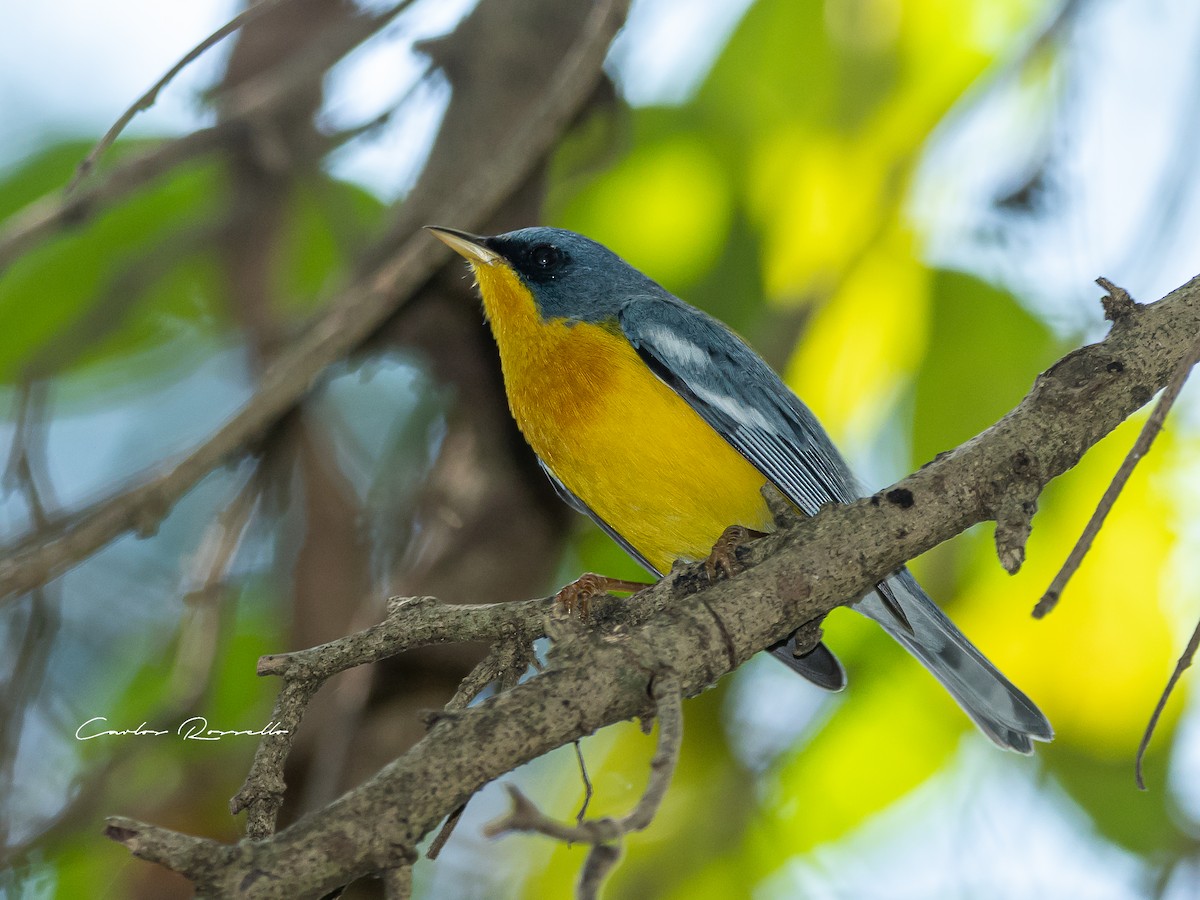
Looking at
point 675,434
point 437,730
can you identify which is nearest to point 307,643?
point 675,434

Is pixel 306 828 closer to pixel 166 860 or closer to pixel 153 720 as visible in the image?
pixel 166 860

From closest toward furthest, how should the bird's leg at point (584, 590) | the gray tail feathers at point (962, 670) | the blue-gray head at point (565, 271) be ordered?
the bird's leg at point (584, 590), the gray tail feathers at point (962, 670), the blue-gray head at point (565, 271)

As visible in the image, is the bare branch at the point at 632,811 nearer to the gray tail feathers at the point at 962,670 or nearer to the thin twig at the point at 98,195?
the gray tail feathers at the point at 962,670

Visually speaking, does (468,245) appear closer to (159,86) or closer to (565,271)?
(565,271)

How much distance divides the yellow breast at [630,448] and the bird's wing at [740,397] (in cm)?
6

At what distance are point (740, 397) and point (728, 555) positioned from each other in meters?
1.34

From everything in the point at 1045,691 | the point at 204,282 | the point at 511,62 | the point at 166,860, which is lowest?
the point at 1045,691

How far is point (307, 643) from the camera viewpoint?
Answer: 4.70 m

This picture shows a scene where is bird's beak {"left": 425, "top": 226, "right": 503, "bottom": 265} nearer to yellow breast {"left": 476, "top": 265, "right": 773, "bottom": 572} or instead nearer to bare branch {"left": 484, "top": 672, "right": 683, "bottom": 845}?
yellow breast {"left": 476, "top": 265, "right": 773, "bottom": 572}

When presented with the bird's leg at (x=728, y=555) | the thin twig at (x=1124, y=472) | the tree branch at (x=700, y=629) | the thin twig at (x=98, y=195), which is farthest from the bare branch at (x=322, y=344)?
the thin twig at (x=1124, y=472)

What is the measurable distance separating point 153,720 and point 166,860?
9.97 feet

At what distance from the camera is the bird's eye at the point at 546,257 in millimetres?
4926

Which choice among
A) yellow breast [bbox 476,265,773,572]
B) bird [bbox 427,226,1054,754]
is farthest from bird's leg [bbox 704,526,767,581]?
yellow breast [bbox 476,265,773,572]

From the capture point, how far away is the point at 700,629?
8.02 ft
